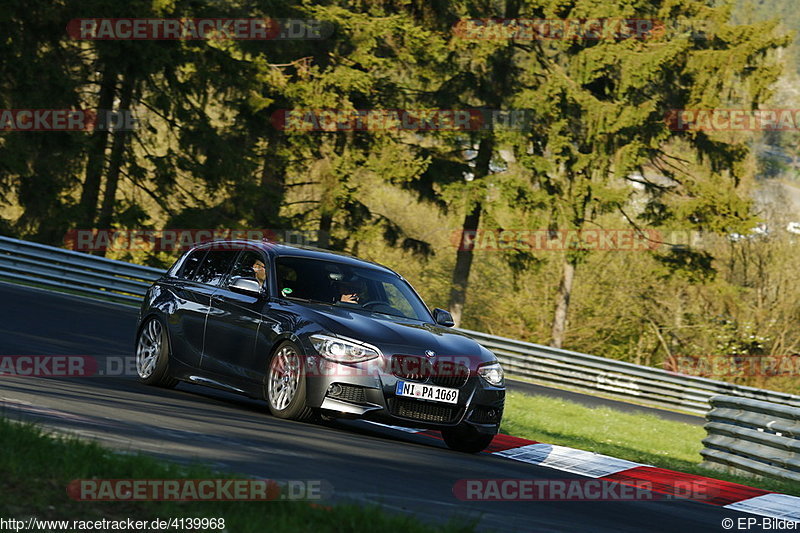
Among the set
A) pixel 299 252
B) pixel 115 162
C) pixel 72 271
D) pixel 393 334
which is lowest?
pixel 72 271

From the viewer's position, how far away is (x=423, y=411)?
9.77m

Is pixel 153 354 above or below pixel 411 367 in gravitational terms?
below

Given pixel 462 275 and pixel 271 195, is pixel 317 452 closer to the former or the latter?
pixel 271 195

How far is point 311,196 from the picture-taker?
3678 centimetres

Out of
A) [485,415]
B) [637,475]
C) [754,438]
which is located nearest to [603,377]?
[754,438]

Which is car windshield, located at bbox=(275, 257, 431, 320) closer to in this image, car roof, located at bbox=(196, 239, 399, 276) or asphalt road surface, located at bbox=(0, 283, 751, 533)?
car roof, located at bbox=(196, 239, 399, 276)

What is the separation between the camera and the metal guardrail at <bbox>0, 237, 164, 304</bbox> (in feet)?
83.5

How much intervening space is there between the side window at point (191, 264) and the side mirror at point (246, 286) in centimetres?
144

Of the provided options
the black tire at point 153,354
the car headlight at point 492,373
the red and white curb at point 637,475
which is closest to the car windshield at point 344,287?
the car headlight at point 492,373

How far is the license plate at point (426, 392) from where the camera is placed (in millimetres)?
9617

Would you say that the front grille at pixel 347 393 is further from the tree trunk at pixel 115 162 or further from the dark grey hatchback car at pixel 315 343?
the tree trunk at pixel 115 162

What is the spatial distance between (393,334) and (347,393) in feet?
2.12

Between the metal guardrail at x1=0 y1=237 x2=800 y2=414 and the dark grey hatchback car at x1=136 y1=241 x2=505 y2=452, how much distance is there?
1443 cm

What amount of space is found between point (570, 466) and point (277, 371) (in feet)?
9.09
